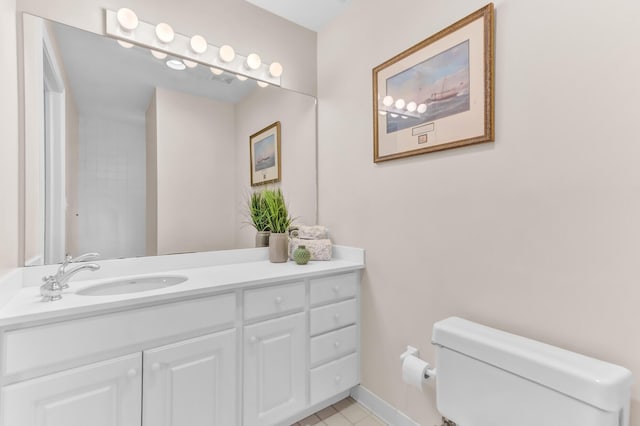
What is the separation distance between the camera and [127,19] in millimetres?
1451

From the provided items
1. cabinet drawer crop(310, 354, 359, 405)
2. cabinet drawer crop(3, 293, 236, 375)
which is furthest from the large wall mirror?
cabinet drawer crop(310, 354, 359, 405)

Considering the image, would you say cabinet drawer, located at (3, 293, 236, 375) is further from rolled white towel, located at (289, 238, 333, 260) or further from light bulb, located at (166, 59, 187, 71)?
light bulb, located at (166, 59, 187, 71)

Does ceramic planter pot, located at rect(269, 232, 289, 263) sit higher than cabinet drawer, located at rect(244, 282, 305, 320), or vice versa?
ceramic planter pot, located at rect(269, 232, 289, 263)

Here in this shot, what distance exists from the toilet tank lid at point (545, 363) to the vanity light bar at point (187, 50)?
1.69 meters

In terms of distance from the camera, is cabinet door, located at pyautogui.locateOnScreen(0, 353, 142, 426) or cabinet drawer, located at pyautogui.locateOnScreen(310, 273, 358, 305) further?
cabinet drawer, located at pyautogui.locateOnScreen(310, 273, 358, 305)

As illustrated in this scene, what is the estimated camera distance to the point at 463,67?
126cm

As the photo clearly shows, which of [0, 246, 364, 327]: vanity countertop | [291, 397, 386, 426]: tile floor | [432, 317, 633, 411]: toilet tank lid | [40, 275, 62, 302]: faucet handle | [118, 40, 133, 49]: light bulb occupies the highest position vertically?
[118, 40, 133, 49]: light bulb

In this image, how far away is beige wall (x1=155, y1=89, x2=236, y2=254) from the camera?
1.62 m

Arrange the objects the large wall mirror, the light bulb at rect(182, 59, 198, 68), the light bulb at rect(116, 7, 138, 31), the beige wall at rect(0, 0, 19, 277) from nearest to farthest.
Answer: the beige wall at rect(0, 0, 19, 277) → the large wall mirror → the light bulb at rect(116, 7, 138, 31) → the light bulb at rect(182, 59, 198, 68)

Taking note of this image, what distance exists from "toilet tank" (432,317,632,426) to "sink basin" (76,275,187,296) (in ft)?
3.93

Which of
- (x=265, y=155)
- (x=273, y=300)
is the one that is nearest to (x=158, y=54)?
(x=265, y=155)

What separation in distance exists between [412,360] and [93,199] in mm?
1634

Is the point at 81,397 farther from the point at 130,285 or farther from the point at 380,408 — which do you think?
the point at 380,408

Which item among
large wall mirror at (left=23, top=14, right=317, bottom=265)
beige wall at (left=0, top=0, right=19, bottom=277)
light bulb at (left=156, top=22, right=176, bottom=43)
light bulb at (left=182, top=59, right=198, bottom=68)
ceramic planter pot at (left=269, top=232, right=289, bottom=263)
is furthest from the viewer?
ceramic planter pot at (left=269, top=232, right=289, bottom=263)
